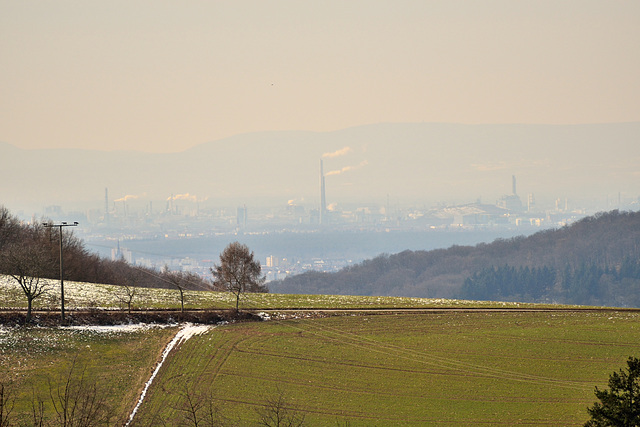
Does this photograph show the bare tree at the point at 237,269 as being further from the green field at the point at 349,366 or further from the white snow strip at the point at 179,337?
the white snow strip at the point at 179,337

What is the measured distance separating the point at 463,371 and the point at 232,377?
1708 centimetres

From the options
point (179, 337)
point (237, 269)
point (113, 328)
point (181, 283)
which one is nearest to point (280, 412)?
point (179, 337)

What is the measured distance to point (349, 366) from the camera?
1976 inches

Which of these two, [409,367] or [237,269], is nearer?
[409,367]

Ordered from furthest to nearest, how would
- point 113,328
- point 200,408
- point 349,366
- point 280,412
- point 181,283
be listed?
point 181,283 → point 113,328 → point 349,366 → point 200,408 → point 280,412

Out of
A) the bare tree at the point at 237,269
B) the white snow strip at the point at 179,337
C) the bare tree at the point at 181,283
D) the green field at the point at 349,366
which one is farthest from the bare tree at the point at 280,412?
the bare tree at the point at 237,269

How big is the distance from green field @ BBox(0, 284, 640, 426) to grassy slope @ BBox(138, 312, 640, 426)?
0.42 feet

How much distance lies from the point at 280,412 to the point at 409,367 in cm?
1369

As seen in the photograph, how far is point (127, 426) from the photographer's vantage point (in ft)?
131

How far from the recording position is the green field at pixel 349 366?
42281mm

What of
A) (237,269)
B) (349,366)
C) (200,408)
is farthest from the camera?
(237,269)

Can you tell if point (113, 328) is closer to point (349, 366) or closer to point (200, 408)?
point (200, 408)

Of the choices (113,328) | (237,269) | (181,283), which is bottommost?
(113,328)

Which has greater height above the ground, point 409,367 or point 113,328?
point 113,328
